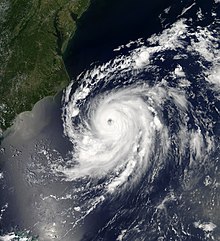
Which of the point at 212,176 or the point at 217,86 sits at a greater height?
the point at 217,86

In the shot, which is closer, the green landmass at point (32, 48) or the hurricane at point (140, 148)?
the hurricane at point (140, 148)

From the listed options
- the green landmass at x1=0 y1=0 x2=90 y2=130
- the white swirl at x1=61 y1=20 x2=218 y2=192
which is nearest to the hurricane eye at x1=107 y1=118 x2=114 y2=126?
the white swirl at x1=61 y1=20 x2=218 y2=192

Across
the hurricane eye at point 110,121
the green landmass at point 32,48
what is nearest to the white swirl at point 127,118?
the hurricane eye at point 110,121

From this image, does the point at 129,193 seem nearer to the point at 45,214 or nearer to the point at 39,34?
the point at 45,214

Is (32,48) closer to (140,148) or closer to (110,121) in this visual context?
(110,121)

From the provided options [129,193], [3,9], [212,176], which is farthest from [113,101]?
[3,9]

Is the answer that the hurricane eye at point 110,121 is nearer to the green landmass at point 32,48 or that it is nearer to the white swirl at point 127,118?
the white swirl at point 127,118

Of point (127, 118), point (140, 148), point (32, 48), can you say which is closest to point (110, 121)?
point (127, 118)

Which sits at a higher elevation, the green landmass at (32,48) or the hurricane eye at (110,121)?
the green landmass at (32,48)

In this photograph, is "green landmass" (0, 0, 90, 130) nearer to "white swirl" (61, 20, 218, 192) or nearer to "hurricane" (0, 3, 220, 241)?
"hurricane" (0, 3, 220, 241)
